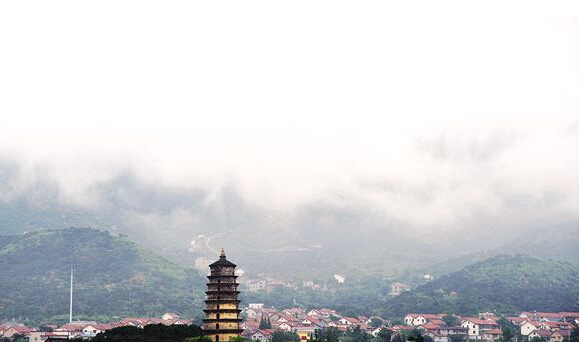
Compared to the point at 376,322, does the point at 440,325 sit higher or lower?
lower

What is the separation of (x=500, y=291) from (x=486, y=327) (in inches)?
1683

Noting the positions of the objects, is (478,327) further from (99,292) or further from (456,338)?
(99,292)

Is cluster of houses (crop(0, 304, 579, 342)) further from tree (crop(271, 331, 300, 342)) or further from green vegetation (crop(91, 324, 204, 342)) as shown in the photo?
green vegetation (crop(91, 324, 204, 342))

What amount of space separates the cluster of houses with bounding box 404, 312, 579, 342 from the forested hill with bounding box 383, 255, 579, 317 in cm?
1594

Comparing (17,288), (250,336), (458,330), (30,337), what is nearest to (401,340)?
(250,336)

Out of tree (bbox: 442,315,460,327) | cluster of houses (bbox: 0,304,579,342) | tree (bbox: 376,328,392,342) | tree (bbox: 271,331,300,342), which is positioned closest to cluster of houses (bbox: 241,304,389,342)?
cluster of houses (bbox: 0,304,579,342)

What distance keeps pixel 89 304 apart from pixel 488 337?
65632mm

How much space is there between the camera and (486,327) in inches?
5295

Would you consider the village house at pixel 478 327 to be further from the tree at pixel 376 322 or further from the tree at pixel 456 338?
the tree at pixel 376 322

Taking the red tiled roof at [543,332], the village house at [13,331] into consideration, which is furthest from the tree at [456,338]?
the village house at [13,331]

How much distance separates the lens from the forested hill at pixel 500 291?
163250 millimetres

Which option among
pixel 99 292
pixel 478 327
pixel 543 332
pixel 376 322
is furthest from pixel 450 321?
pixel 99 292

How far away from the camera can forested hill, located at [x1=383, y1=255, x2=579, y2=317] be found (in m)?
163

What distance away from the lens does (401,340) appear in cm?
10512
